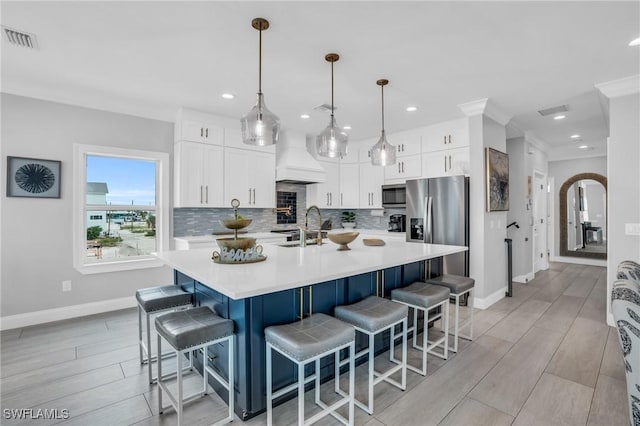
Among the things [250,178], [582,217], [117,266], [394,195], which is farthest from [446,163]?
[582,217]

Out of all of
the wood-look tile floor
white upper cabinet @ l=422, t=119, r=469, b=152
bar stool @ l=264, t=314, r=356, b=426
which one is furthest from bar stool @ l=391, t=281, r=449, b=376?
white upper cabinet @ l=422, t=119, r=469, b=152

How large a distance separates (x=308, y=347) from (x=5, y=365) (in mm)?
2711

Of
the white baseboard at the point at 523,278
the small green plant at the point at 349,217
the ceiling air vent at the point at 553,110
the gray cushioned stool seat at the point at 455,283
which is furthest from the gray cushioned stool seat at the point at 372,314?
the white baseboard at the point at 523,278

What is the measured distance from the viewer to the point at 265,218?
5.21 m

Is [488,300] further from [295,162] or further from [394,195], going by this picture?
[295,162]

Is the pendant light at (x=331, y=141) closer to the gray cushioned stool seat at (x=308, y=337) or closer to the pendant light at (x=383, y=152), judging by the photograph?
the pendant light at (x=383, y=152)

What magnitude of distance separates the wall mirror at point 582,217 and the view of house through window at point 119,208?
8566 millimetres

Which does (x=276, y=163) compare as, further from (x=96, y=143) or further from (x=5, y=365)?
(x=5, y=365)

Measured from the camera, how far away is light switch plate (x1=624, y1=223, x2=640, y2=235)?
10.2ft

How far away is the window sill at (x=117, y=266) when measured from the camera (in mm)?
3678

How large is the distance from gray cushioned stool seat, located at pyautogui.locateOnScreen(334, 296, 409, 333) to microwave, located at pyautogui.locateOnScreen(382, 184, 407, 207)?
318 centimetres

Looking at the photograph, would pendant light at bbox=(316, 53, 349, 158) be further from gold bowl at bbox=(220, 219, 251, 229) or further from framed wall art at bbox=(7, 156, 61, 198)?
framed wall art at bbox=(7, 156, 61, 198)

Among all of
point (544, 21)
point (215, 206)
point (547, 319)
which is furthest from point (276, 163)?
point (547, 319)

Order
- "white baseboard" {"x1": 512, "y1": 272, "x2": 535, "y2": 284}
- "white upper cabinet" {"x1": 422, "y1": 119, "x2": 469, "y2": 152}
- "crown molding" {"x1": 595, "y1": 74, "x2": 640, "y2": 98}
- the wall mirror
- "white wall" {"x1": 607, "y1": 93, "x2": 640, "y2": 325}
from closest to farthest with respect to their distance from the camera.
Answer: "crown molding" {"x1": 595, "y1": 74, "x2": 640, "y2": 98} < "white wall" {"x1": 607, "y1": 93, "x2": 640, "y2": 325} < "white upper cabinet" {"x1": 422, "y1": 119, "x2": 469, "y2": 152} < "white baseboard" {"x1": 512, "y1": 272, "x2": 535, "y2": 284} < the wall mirror
